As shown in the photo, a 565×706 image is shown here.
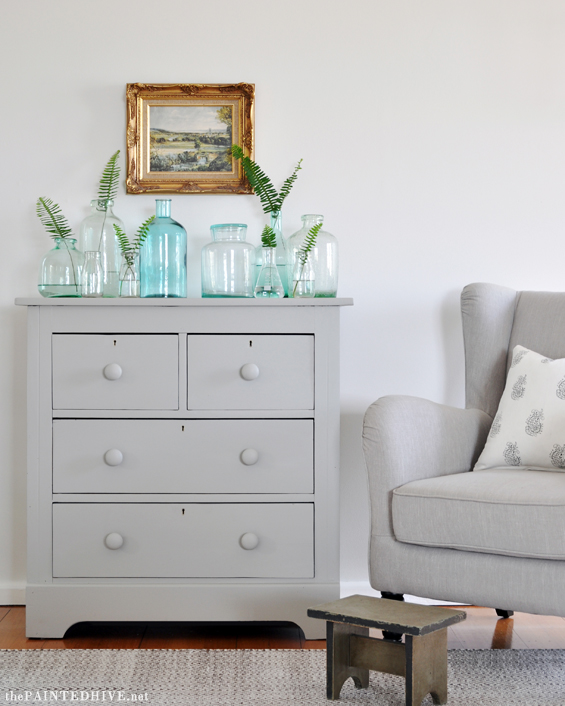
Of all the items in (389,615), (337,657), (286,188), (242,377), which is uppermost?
(286,188)

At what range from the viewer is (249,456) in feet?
6.01

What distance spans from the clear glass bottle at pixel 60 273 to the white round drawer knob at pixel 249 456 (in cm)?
70

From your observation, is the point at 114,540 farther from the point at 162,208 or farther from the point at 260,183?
the point at 260,183

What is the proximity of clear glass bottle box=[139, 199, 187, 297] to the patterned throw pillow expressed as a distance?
965 mm

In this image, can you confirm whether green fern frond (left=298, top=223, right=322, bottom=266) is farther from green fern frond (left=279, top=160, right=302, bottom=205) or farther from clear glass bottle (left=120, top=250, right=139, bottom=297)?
clear glass bottle (left=120, top=250, right=139, bottom=297)

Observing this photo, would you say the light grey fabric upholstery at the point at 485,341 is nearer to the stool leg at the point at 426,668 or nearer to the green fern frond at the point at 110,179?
the stool leg at the point at 426,668

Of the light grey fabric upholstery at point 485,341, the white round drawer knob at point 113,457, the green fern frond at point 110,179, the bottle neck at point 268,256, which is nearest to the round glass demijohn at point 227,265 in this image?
the bottle neck at point 268,256

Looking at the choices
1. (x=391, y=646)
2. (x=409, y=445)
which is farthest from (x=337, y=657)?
(x=409, y=445)

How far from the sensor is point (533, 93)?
227cm

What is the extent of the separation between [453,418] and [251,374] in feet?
1.80

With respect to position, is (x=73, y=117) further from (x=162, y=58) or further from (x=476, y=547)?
(x=476, y=547)

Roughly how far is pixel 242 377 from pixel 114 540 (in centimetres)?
54

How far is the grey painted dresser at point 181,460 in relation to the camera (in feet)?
6.03

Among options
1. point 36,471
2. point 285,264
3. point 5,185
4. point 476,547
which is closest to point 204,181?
point 285,264
